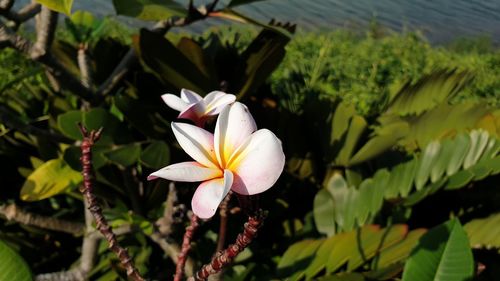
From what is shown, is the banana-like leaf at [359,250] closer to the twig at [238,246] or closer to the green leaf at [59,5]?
the twig at [238,246]

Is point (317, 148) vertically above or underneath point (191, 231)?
underneath

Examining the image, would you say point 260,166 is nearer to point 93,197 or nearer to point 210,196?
point 210,196

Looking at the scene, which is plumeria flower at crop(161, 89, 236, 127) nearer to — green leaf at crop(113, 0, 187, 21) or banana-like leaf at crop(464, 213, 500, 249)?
green leaf at crop(113, 0, 187, 21)

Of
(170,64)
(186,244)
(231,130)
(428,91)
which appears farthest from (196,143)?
(428,91)

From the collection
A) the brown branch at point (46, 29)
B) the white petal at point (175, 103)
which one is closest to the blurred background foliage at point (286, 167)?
the brown branch at point (46, 29)

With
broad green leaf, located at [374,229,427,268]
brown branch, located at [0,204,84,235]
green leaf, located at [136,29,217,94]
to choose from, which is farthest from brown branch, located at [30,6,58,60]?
broad green leaf, located at [374,229,427,268]

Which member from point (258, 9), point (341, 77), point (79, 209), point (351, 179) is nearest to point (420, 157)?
point (351, 179)

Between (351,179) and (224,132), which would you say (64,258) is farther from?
(224,132)
